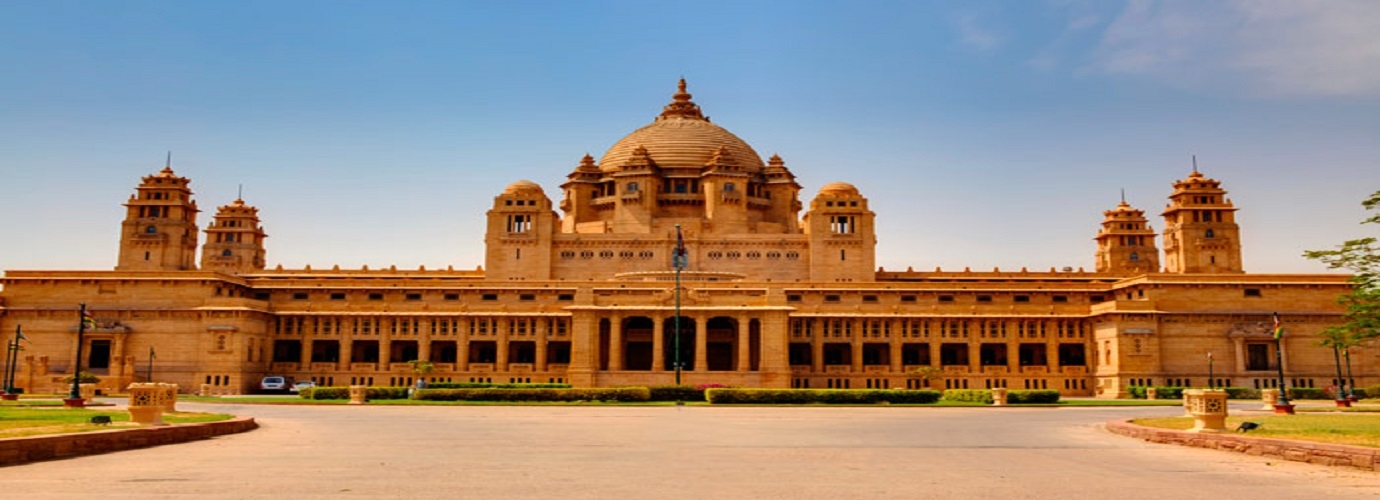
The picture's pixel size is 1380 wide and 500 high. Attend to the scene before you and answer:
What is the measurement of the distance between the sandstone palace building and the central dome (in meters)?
10.7

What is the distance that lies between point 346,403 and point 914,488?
39.3m

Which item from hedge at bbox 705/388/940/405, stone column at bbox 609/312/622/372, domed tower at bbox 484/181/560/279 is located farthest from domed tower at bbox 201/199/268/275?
hedge at bbox 705/388/940/405

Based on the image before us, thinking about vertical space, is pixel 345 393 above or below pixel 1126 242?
below

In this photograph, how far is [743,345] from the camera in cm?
7406

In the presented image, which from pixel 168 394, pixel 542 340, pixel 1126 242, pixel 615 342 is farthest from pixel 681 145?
pixel 168 394

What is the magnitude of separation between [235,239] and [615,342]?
199ft

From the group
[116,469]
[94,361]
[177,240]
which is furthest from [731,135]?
[116,469]

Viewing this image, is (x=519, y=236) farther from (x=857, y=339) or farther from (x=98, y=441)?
(x=98, y=441)

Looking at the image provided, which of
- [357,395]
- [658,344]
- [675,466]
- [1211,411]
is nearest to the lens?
[675,466]

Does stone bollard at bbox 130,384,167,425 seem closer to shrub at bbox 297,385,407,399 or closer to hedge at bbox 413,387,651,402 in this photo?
hedge at bbox 413,387,651,402

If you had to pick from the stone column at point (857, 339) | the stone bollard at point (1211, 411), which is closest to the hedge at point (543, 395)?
the stone bollard at point (1211, 411)

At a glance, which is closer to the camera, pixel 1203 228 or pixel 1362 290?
pixel 1362 290

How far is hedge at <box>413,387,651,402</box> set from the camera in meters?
52.4

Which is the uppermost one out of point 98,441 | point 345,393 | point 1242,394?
point 1242,394
